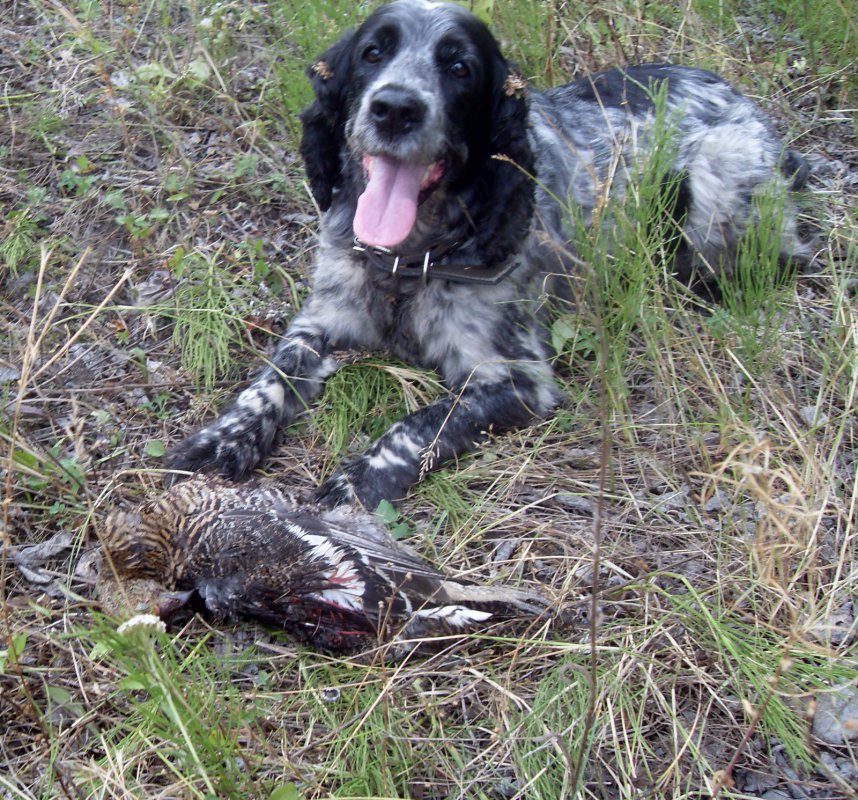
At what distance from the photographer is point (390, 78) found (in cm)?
295

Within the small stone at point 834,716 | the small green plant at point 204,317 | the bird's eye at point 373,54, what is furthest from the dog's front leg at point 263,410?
the small stone at point 834,716

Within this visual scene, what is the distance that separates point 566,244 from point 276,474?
1430 mm

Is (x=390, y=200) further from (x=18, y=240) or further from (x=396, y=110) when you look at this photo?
(x=18, y=240)

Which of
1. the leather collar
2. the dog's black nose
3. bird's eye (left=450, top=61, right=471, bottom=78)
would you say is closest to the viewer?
the dog's black nose

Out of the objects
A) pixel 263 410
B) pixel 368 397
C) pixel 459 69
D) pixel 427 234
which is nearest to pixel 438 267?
pixel 427 234

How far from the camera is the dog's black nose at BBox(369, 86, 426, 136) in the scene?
9.17 ft

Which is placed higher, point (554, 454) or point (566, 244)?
point (566, 244)

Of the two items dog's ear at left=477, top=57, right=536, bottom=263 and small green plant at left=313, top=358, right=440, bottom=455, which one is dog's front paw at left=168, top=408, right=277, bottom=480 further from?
dog's ear at left=477, top=57, right=536, bottom=263

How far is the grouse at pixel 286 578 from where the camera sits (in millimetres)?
2264

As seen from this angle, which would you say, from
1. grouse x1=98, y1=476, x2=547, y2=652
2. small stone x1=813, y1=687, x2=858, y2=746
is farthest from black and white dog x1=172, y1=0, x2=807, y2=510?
small stone x1=813, y1=687, x2=858, y2=746

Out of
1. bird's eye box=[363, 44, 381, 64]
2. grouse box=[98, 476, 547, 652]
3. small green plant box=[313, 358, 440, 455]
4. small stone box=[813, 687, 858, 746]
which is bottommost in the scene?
small stone box=[813, 687, 858, 746]

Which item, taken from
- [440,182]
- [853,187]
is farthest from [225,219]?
[853,187]

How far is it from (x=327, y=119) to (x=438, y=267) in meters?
0.69

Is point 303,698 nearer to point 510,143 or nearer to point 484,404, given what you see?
point 484,404
